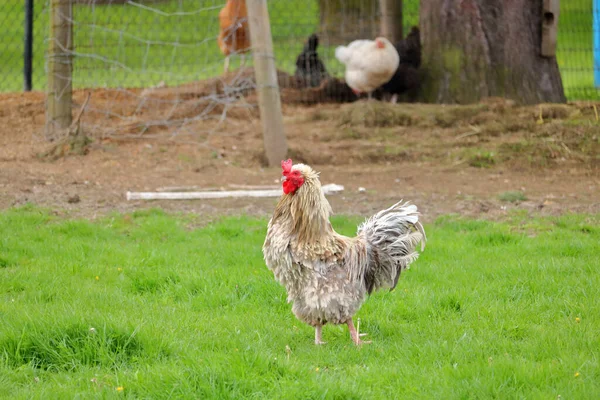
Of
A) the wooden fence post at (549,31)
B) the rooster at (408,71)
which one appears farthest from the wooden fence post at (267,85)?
the wooden fence post at (549,31)

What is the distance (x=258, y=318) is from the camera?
5.67 meters

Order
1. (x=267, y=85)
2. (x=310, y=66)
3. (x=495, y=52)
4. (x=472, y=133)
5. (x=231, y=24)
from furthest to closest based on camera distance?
(x=231, y=24) < (x=310, y=66) < (x=495, y=52) < (x=472, y=133) < (x=267, y=85)

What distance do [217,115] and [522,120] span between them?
16.3ft

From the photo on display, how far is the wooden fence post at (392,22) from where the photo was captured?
1528 cm

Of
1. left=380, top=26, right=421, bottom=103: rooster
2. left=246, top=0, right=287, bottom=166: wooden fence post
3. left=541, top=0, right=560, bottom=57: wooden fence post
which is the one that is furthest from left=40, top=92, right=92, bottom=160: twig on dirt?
left=541, top=0, right=560, bottom=57: wooden fence post

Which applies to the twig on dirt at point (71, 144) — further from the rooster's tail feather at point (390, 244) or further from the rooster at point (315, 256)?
the rooster's tail feather at point (390, 244)

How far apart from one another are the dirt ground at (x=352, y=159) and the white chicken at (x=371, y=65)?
762 millimetres

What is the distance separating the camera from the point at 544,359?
476 cm

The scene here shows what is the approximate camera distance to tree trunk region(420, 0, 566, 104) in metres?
13.3

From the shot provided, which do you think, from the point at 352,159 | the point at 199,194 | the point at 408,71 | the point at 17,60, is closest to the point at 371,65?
the point at 408,71

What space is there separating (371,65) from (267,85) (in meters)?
3.33

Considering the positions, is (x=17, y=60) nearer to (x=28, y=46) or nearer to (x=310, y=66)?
→ (x=28, y=46)

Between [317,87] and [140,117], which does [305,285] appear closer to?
[140,117]

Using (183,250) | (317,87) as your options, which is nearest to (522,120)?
(317,87)
